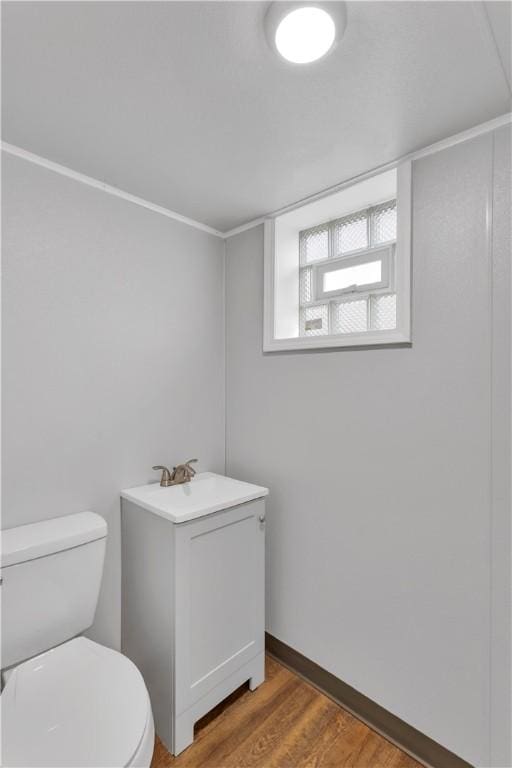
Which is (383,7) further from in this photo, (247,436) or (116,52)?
(247,436)

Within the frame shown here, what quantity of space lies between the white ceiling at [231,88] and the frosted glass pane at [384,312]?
0.54 meters

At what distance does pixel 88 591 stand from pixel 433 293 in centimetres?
168

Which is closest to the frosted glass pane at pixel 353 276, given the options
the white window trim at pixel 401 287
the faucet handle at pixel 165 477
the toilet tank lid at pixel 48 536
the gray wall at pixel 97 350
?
the white window trim at pixel 401 287

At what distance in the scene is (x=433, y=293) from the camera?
1.37 metres

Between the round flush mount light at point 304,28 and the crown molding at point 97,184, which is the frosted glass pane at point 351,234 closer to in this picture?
the crown molding at point 97,184

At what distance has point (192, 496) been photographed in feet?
5.40

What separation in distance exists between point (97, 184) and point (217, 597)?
71.2 inches

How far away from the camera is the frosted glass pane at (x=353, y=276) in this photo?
67.8 inches

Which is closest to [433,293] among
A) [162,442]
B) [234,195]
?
[234,195]

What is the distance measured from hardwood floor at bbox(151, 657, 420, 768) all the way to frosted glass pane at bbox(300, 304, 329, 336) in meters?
1.66

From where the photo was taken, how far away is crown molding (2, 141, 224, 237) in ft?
4.62

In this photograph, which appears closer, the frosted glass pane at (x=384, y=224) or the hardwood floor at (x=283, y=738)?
the hardwood floor at (x=283, y=738)

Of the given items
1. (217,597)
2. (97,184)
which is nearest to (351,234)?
(97,184)

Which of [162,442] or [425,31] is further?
[162,442]
